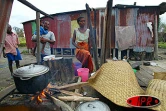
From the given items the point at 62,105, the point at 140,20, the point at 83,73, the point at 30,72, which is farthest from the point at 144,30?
the point at 30,72

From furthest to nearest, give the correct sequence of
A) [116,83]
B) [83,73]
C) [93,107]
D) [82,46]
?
[82,46] → [83,73] → [116,83] → [93,107]

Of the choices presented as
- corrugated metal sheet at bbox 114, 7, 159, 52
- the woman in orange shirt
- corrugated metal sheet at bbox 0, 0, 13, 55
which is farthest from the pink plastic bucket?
corrugated metal sheet at bbox 114, 7, 159, 52

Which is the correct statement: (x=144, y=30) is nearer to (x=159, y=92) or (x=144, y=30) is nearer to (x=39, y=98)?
(x=159, y=92)

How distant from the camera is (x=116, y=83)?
109 inches

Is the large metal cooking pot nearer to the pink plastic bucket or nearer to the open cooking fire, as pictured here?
the open cooking fire

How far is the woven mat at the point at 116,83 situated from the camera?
99.5 inches

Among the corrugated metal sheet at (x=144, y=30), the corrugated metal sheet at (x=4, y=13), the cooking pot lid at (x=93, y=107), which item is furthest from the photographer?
the corrugated metal sheet at (x=144, y=30)

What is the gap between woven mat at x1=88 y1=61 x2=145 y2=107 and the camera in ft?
8.29

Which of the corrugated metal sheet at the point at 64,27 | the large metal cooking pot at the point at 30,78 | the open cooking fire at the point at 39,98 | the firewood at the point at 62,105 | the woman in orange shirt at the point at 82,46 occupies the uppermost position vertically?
the corrugated metal sheet at the point at 64,27

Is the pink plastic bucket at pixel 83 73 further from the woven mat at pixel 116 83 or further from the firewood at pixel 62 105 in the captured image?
the firewood at pixel 62 105

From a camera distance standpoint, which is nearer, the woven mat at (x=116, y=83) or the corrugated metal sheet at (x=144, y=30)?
the woven mat at (x=116, y=83)

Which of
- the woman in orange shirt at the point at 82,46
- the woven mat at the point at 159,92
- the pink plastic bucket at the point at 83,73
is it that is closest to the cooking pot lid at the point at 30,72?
the pink plastic bucket at the point at 83,73

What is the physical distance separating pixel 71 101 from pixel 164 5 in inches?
360

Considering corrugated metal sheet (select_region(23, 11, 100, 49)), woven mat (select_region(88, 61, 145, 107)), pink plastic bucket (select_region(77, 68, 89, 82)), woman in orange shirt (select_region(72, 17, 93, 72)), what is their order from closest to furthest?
woven mat (select_region(88, 61, 145, 107)) < pink plastic bucket (select_region(77, 68, 89, 82)) < woman in orange shirt (select_region(72, 17, 93, 72)) < corrugated metal sheet (select_region(23, 11, 100, 49))
